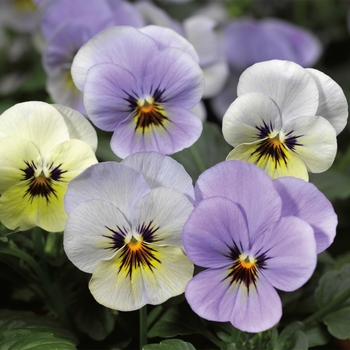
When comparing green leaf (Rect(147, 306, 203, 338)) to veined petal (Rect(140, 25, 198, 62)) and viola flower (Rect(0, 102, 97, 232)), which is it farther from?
veined petal (Rect(140, 25, 198, 62))

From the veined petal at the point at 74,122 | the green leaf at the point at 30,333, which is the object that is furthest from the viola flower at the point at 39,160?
the green leaf at the point at 30,333

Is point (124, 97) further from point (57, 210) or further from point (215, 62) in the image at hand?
point (215, 62)

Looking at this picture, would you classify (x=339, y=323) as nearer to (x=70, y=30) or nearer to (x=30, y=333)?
(x=30, y=333)

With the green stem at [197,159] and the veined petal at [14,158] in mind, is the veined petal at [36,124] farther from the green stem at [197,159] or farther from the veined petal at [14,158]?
the green stem at [197,159]

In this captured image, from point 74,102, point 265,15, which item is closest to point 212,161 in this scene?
point 74,102

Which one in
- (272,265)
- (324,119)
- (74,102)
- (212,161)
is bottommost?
(272,265)

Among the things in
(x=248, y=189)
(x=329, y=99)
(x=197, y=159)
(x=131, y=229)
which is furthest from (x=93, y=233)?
(x=197, y=159)
